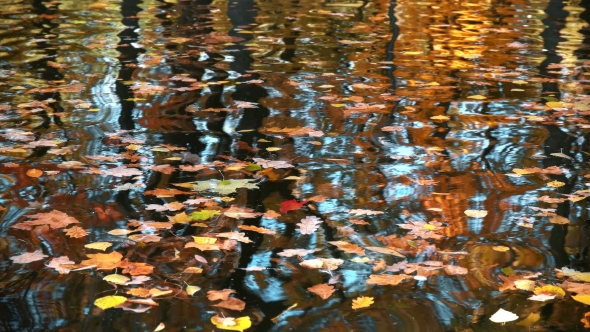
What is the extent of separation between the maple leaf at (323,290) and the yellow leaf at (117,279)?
0.79 m

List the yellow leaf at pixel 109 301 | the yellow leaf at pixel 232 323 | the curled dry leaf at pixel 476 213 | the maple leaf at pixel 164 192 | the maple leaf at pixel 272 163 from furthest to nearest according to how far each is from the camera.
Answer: the maple leaf at pixel 272 163 < the maple leaf at pixel 164 192 < the curled dry leaf at pixel 476 213 < the yellow leaf at pixel 109 301 < the yellow leaf at pixel 232 323

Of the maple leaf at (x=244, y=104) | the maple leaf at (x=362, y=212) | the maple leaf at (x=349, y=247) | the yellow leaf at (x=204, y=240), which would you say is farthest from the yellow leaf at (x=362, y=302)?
the maple leaf at (x=244, y=104)

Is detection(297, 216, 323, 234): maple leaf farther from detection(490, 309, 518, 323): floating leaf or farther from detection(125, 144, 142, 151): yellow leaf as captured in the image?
detection(125, 144, 142, 151): yellow leaf

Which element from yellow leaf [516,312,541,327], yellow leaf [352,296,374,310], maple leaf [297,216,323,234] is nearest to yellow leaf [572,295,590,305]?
yellow leaf [516,312,541,327]

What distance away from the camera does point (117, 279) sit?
3.22 meters

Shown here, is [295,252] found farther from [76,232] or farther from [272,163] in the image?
[272,163]

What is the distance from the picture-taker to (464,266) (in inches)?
136

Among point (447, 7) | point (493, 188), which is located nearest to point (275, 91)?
point (493, 188)

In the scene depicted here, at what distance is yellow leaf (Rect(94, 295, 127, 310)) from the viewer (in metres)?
3.02

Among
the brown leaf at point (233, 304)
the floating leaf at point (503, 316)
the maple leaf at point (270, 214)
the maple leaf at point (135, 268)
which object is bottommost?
the maple leaf at point (270, 214)

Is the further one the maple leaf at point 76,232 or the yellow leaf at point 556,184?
the yellow leaf at point 556,184

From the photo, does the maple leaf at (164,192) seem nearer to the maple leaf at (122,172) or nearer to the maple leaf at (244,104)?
the maple leaf at (122,172)

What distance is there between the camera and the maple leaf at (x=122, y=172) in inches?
183

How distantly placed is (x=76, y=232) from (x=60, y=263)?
35 cm
